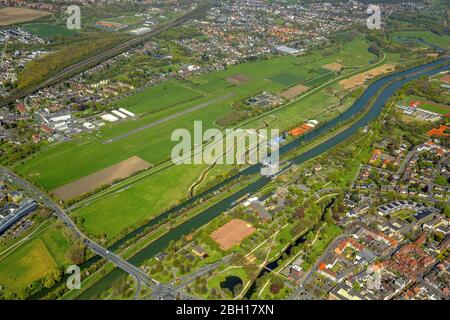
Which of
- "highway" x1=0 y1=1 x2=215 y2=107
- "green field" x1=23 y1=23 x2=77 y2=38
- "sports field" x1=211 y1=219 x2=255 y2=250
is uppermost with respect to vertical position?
"green field" x1=23 y1=23 x2=77 y2=38

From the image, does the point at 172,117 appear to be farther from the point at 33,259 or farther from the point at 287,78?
the point at 33,259

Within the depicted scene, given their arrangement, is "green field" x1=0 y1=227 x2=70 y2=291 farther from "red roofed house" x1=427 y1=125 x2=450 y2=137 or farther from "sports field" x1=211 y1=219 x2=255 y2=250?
"red roofed house" x1=427 y1=125 x2=450 y2=137

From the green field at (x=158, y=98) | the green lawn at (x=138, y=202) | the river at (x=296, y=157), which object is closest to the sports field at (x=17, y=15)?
the green field at (x=158, y=98)

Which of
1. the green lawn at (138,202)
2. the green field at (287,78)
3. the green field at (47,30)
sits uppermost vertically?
the green field at (47,30)

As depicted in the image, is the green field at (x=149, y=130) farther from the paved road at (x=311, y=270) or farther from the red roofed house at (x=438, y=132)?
the paved road at (x=311, y=270)

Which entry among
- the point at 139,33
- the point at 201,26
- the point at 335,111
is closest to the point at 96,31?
the point at 139,33

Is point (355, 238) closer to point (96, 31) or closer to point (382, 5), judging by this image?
point (96, 31)

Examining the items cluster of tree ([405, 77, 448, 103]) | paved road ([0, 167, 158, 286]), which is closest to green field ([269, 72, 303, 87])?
cluster of tree ([405, 77, 448, 103])
